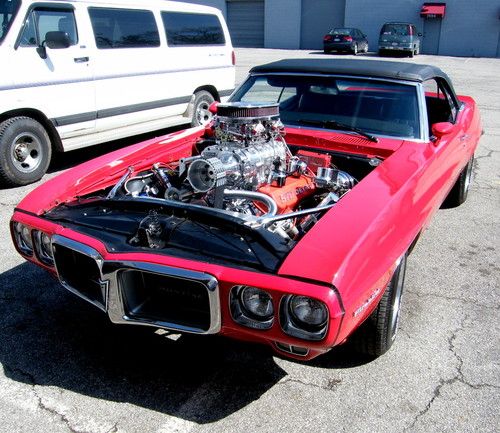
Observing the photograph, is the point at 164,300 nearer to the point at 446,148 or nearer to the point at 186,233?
the point at 186,233

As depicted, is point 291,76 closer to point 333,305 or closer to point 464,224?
point 464,224

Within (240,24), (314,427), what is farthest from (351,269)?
(240,24)

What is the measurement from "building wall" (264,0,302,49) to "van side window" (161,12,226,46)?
80.6 ft

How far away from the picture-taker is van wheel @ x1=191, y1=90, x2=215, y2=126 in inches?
304

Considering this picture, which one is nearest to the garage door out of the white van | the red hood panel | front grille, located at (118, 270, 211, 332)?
the white van

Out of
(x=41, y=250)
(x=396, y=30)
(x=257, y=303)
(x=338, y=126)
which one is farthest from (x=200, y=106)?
(x=396, y=30)

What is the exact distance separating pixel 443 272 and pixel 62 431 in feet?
9.05

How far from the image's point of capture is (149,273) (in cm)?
232

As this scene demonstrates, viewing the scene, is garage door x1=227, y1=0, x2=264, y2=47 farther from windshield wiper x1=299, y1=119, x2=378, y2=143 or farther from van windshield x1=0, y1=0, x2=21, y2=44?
windshield wiper x1=299, y1=119, x2=378, y2=143

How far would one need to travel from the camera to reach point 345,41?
1003 inches

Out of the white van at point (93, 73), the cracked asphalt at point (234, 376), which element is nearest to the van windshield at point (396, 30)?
the white van at point (93, 73)

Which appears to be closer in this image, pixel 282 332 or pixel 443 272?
pixel 282 332

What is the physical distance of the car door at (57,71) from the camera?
5484 mm

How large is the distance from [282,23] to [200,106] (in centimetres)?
2569
